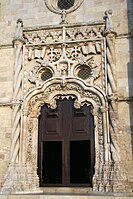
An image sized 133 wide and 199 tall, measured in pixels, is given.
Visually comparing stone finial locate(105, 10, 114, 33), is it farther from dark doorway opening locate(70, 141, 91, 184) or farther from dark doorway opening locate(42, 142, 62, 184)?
dark doorway opening locate(42, 142, 62, 184)

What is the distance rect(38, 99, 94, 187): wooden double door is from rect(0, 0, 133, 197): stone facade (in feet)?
0.75

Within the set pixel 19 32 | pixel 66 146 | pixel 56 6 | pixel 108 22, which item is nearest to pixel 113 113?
pixel 66 146

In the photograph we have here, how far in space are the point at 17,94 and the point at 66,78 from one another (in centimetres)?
142

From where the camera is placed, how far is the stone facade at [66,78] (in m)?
7.89

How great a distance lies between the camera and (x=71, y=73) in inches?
339

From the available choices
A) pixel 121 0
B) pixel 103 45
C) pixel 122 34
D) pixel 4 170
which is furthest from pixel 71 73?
pixel 4 170

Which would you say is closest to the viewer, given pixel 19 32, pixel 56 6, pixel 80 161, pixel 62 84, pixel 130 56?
pixel 80 161

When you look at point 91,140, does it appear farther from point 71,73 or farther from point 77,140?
point 71,73

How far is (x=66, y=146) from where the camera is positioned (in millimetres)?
8375

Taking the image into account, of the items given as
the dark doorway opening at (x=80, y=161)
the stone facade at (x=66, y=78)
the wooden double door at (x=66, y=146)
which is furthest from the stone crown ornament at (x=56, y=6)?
the dark doorway opening at (x=80, y=161)

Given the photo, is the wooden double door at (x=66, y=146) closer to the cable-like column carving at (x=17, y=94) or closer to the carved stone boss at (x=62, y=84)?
the carved stone boss at (x=62, y=84)

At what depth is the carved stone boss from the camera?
7.94 meters

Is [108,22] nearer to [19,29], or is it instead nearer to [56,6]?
[56,6]

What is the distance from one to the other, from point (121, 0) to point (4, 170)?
5743 mm
